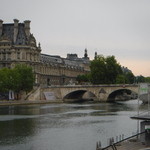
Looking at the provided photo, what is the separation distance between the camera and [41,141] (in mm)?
34000

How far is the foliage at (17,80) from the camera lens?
85.5m

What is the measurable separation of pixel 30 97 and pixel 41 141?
196 ft

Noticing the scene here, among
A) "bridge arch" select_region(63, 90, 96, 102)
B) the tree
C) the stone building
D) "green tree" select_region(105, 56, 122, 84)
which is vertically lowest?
"bridge arch" select_region(63, 90, 96, 102)

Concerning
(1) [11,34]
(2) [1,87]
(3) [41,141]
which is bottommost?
(3) [41,141]

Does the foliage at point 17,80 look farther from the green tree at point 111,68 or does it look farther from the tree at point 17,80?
the green tree at point 111,68

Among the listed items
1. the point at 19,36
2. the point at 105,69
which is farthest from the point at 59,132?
the point at 19,36

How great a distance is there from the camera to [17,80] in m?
87.7

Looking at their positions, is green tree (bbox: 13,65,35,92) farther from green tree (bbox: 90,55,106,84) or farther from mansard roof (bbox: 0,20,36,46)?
green tree (bbox: 90,55,106,84)

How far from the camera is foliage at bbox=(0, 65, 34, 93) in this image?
85500 mm

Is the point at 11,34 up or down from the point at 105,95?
up

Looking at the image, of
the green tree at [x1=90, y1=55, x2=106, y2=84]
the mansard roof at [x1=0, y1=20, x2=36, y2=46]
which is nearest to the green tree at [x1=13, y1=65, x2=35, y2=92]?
the mansard roof at [x1=0, y1=20, x2=36, y2=46]

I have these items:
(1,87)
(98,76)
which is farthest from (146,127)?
(98,76)

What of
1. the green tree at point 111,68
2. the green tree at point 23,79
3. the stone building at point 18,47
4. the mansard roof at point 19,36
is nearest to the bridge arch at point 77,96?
the green tree at point 111,68

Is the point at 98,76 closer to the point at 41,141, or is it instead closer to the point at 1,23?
the point at 1,23
